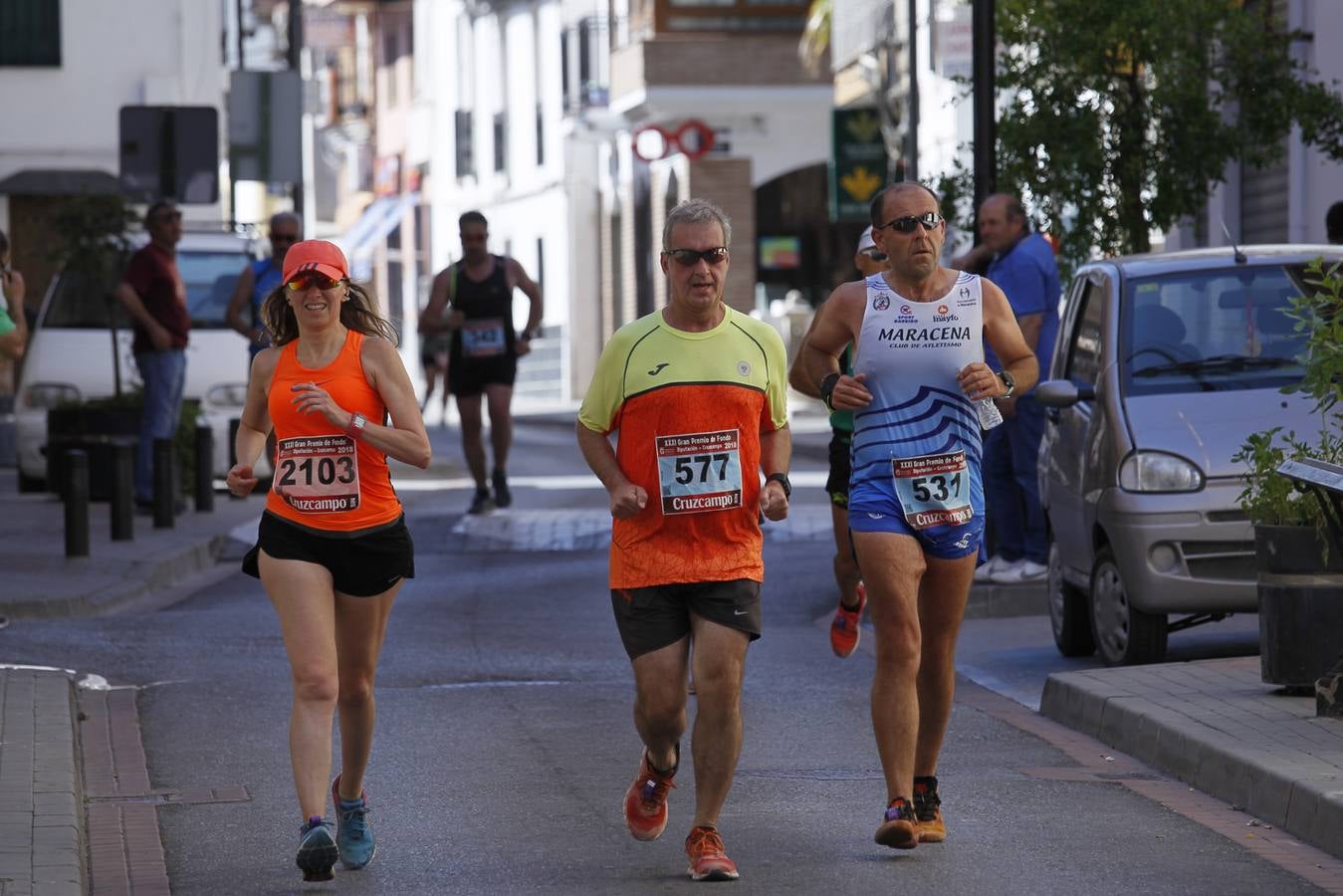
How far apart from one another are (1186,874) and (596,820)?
→ 1.80 metres

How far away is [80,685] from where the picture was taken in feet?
36.4

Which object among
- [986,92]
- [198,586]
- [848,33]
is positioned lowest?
[198,586]

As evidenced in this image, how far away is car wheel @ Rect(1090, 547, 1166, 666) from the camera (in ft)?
36.8

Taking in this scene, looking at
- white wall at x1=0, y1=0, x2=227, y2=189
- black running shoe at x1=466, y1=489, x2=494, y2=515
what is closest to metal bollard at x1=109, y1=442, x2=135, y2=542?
black running shoe at x1=466, y1=489, x2=494, y2=515

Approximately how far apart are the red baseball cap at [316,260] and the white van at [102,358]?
13314 mm

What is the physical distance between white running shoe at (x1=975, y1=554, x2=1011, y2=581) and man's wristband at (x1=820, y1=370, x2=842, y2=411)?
21.0ft

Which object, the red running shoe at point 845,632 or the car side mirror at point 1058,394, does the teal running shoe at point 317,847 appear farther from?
the car side mirror at point 1058,394

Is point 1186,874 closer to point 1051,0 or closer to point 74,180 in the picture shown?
point 1051,0

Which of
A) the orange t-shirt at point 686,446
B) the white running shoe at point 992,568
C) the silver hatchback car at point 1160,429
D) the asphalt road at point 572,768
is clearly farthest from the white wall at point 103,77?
the orange t-shirt at point 686,446

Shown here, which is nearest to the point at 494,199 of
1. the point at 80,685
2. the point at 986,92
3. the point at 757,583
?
the point at 986,92

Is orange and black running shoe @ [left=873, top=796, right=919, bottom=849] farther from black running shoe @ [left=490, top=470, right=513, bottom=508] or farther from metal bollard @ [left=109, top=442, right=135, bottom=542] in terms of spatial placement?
black running shoe @ [left=490, top=470, right=513, bottom=508]

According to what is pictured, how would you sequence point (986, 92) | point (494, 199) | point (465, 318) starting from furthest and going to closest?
point (494, 199) → point (465, 318) → point (986, 92)

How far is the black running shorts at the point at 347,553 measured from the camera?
721cm

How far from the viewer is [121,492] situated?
55.7 ft
